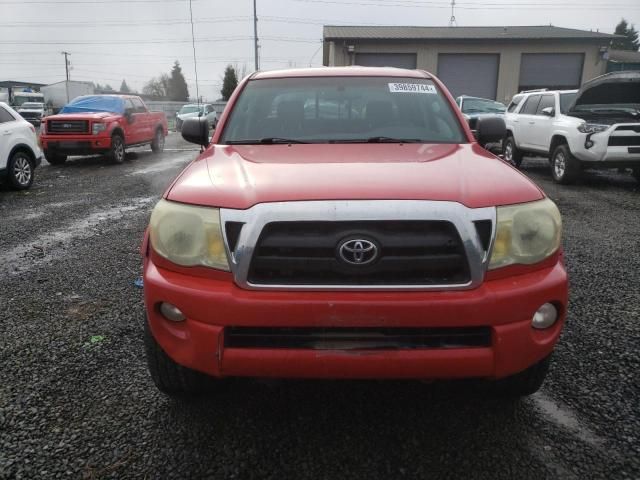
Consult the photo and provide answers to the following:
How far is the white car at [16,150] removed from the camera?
27.9 feet

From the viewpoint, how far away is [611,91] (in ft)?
31.0

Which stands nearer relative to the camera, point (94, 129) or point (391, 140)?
point (391, 140)

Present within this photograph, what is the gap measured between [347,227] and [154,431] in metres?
1.25

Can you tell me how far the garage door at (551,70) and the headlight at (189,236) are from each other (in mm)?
30262

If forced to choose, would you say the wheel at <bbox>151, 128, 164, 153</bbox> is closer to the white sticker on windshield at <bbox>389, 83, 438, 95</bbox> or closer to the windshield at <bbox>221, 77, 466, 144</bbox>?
the windshield at <bbox>221, 77, 466, 144</bbox>

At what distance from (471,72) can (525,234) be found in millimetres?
29200

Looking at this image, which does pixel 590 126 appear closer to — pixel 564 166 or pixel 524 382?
pixel 564 166

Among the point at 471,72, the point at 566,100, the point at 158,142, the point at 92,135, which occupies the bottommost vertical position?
the point at 158,142

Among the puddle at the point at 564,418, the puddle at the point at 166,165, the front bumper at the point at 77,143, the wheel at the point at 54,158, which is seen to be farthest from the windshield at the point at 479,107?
the puddle at the point at 564,418

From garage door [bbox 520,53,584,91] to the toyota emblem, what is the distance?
3015 cm

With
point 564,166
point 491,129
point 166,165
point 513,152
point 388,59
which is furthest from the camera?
point 388,59

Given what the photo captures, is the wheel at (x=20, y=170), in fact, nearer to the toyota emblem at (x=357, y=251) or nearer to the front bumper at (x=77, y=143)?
the front bumper at (x=77, y=143)

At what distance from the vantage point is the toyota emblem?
1918 mm

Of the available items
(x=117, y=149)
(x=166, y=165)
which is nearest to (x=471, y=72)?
(x=166, y=165)
